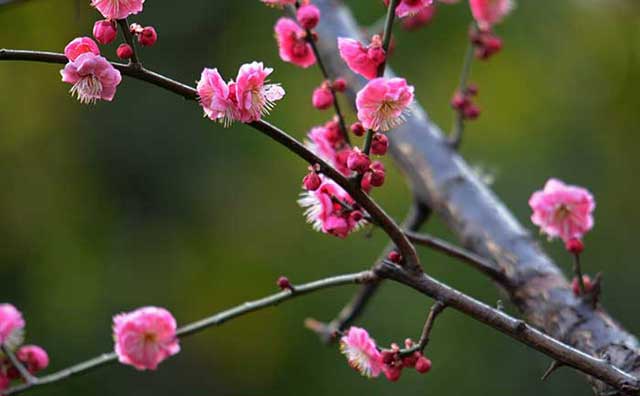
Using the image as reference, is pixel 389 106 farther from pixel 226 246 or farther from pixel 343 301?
pixel 226 246

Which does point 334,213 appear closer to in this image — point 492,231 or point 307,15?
point 307,15

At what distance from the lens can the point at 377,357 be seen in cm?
97

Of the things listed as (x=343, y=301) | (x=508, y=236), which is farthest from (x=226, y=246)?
(x=508, y=236)

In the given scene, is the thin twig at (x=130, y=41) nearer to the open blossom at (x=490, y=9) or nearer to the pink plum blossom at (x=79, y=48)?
the pink plum blossom at (x=79, y=48)

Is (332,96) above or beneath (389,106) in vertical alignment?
above

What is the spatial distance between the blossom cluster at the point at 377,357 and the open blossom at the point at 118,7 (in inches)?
16.3

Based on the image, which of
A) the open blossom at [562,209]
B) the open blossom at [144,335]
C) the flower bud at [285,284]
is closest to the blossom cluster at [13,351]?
the open blossom at [144,335]

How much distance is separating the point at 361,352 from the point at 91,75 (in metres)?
0.42

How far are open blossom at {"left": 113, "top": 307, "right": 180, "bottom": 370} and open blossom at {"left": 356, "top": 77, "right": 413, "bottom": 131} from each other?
400mm

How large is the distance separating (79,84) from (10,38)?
4.35 m

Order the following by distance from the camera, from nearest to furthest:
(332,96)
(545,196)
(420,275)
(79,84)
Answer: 1. (79,84)
2. (420,275)
3. (332,96)
4. (545,196)

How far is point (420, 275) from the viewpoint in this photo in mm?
896

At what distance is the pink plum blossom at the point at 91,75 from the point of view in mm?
770

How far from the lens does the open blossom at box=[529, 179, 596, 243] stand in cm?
124
